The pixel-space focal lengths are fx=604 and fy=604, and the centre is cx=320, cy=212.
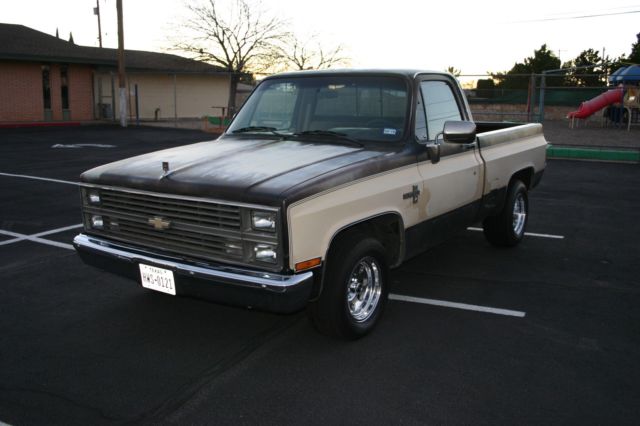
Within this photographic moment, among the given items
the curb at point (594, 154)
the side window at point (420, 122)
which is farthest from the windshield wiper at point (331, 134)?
the curb at point (594, 154)

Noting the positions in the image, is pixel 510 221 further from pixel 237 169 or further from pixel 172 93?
pixel 172 93

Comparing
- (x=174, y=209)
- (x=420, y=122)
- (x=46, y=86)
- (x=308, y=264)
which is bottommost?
(x=308, y=264)

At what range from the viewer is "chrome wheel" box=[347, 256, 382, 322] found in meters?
4.43

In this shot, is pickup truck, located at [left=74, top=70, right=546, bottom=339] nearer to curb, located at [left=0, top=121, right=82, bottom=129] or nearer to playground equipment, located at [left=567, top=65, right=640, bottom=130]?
playground equipment, located at [left=567, top=65, right=640, bottom=130]

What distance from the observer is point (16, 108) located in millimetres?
28594

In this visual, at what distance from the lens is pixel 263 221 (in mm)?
3738

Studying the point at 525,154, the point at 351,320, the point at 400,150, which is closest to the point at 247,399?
the point at 351,320

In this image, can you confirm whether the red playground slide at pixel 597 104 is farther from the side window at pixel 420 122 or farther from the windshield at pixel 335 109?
the windshield at pixel 335 109

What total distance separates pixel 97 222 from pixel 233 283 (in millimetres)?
1542

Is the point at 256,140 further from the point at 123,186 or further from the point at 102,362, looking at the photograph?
the point at 102,362

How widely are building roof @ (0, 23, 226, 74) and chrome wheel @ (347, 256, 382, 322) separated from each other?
1015 inches

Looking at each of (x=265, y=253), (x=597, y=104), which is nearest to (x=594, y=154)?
(x=597, y=104)

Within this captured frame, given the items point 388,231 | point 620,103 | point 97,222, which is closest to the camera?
point 97,222

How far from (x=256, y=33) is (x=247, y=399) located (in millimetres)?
39788
